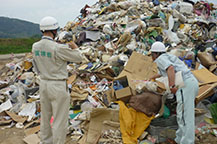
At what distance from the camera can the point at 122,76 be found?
397 cm

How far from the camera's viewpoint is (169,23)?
6500mm

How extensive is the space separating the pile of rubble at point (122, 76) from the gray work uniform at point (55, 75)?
0.87m

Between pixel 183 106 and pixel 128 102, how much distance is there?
1161 millimetres

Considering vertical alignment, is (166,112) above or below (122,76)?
below

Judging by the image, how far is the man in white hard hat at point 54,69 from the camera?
234 cm

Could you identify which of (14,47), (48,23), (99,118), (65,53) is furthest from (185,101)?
(14,47)

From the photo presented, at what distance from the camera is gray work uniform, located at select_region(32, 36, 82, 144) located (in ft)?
7.68

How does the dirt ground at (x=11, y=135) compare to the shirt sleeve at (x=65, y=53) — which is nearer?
the shirt sleeve at (x=65, y=53)

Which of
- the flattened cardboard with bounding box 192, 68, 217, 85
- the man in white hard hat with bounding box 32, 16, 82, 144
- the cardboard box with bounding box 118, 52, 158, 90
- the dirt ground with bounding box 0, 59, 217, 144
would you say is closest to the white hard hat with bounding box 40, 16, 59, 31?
the man in white hard hat with bounding box 32, 16, 82, 144

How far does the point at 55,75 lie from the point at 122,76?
6.04 ft

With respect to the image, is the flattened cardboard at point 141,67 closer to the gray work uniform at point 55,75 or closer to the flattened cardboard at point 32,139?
the gray work uniform at point 55,75

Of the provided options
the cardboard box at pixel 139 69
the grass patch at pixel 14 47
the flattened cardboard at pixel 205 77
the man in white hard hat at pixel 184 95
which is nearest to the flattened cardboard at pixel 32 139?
the cardboard box at pixel 139 69

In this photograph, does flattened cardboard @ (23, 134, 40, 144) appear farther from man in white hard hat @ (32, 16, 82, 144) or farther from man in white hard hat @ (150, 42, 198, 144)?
man in white hard hat @ (150, 42, 198, 144)

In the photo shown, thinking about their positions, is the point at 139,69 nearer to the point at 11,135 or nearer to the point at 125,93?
the point at 125,93
